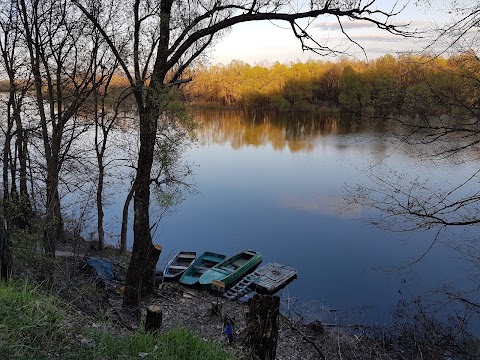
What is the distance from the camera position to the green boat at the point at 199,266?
1455cm

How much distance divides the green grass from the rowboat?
11259 millimetres

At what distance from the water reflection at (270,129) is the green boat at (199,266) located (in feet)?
51.6

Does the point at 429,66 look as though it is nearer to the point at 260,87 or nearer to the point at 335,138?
the point at 335,138

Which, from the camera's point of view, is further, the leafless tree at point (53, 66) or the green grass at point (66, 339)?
the leafless tree at point (53, 66)

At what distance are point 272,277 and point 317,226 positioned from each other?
4902 mm

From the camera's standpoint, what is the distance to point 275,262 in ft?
51.8

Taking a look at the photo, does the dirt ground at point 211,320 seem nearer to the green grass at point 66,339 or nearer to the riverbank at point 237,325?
the riverbank at point 237,325

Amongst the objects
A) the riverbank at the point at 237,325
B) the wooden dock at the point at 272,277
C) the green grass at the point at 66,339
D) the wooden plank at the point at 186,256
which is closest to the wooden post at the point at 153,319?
the green grass at the point at 66,339

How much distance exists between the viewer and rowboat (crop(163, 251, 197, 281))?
1470 cm

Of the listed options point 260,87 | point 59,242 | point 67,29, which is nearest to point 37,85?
point 67,29

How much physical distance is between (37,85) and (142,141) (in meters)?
6.93

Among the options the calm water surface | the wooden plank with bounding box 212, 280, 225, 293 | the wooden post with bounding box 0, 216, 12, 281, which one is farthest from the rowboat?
the wooden post with bounding box 0, 216, 12, 281

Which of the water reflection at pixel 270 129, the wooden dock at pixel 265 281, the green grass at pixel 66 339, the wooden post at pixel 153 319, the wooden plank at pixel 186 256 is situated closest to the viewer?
the green grass at pixel 66 339

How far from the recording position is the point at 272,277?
563 inches
